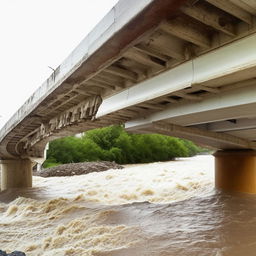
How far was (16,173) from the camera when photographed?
1622cm

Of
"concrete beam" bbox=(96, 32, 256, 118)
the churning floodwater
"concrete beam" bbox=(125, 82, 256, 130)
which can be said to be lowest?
the churning floodwater

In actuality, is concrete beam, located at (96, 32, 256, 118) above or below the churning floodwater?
above

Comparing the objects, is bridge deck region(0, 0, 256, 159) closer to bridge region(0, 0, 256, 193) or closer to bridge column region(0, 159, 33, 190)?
bridge region(0, 0, 256, 193)

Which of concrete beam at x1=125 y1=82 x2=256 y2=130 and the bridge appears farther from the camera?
concrete beam at x1=125 y1=82 x2=256 y2=130

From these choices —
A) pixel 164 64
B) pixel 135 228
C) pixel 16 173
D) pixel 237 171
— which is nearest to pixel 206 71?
pixel 164 64

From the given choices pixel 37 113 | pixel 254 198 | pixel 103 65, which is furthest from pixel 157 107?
pixel 254 198

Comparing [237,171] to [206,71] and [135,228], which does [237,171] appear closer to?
[135,228]

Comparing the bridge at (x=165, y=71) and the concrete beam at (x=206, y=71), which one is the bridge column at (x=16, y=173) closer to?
the bridge at (x=165, y=71)

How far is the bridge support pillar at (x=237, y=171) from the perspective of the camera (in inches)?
366

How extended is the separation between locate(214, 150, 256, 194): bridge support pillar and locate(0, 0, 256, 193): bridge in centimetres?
87

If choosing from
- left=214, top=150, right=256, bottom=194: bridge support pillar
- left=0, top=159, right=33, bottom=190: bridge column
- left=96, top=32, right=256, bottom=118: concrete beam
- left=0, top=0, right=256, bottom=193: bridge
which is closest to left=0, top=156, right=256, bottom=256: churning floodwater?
left=214, top=150, right=256, bottom=194: bridge support pillar

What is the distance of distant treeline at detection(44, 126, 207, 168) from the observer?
33.6 metres

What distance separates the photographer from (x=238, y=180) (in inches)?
371

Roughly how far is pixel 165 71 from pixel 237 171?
6153mm
